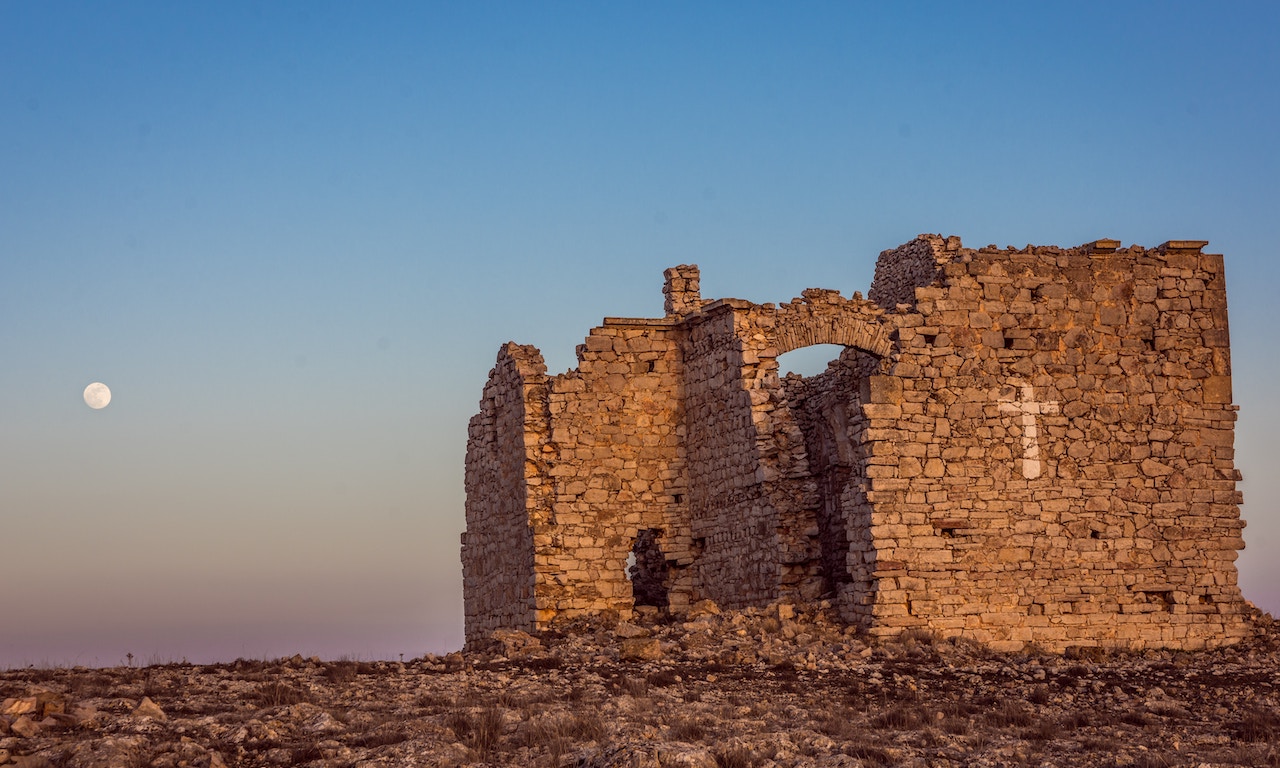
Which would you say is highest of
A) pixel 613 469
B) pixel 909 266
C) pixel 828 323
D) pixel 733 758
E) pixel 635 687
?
pixel 909 266

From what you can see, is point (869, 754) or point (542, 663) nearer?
point (869, 754)

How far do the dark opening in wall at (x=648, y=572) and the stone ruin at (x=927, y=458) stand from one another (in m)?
0.19

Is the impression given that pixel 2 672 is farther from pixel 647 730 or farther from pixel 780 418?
pixel 780 418

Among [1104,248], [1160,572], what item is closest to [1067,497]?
[1160,572]

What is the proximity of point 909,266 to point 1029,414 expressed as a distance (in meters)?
3.60

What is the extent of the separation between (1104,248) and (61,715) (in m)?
13.2

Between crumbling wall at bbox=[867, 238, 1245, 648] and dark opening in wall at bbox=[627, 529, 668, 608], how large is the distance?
4.41m

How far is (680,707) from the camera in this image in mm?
13219

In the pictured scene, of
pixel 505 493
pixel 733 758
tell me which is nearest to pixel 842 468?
pixel 505 493

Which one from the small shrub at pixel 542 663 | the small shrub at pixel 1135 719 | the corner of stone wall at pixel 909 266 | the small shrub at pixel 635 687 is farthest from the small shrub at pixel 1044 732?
Result: the corner of stone wall at pixel 909 266

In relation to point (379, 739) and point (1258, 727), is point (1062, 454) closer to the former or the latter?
point (1258, 727)

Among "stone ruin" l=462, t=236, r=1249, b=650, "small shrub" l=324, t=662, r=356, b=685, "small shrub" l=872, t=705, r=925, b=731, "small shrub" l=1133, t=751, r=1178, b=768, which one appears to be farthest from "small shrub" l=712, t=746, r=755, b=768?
"stone ruin" l=462, t=236, r=1249, b=650

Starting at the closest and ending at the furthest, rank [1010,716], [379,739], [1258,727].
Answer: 1. [379,739]
2. [1258,727]
3. [1010,716]

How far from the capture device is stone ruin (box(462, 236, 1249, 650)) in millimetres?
18000
